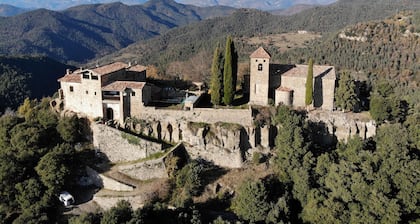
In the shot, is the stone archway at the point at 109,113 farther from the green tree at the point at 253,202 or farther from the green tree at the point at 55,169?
the green tree at the point at 253,202

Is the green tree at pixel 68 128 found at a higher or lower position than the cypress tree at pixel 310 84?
lower

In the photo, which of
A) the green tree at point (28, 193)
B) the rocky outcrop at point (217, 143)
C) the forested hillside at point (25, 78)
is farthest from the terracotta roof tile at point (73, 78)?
the forested hillside at point (25, 78)

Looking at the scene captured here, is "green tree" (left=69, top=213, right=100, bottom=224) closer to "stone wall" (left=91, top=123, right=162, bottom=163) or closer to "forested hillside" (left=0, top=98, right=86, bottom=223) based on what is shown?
"forested hillside" (left=0, top=98, right=86, bottom=223)

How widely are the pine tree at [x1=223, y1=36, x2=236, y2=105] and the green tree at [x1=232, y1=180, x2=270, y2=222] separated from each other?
11416 millimetres

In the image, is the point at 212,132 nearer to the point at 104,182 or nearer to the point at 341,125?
the point at 104,182

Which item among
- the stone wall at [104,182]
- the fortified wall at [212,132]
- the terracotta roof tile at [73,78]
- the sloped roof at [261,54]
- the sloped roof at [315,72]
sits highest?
the sloped roof at [261,54]

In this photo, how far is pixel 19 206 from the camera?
33.5m

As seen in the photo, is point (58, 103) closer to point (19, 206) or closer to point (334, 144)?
point (19, 206)

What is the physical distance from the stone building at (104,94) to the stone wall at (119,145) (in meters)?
1.92

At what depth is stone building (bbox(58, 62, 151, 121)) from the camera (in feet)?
127

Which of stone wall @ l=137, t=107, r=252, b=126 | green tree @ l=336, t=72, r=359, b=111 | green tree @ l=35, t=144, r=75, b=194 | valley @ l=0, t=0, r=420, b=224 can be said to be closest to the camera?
valley @ l=0, t=0, r=420, b=224

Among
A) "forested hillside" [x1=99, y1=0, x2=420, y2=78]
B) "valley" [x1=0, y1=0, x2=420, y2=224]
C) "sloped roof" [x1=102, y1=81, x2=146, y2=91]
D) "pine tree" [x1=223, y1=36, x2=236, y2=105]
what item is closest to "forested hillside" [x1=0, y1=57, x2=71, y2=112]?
"forested hillside" [x1=99, y1=0, x2=420, y2=78]

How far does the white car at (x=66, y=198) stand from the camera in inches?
1345

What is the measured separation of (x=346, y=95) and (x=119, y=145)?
23.6 m
